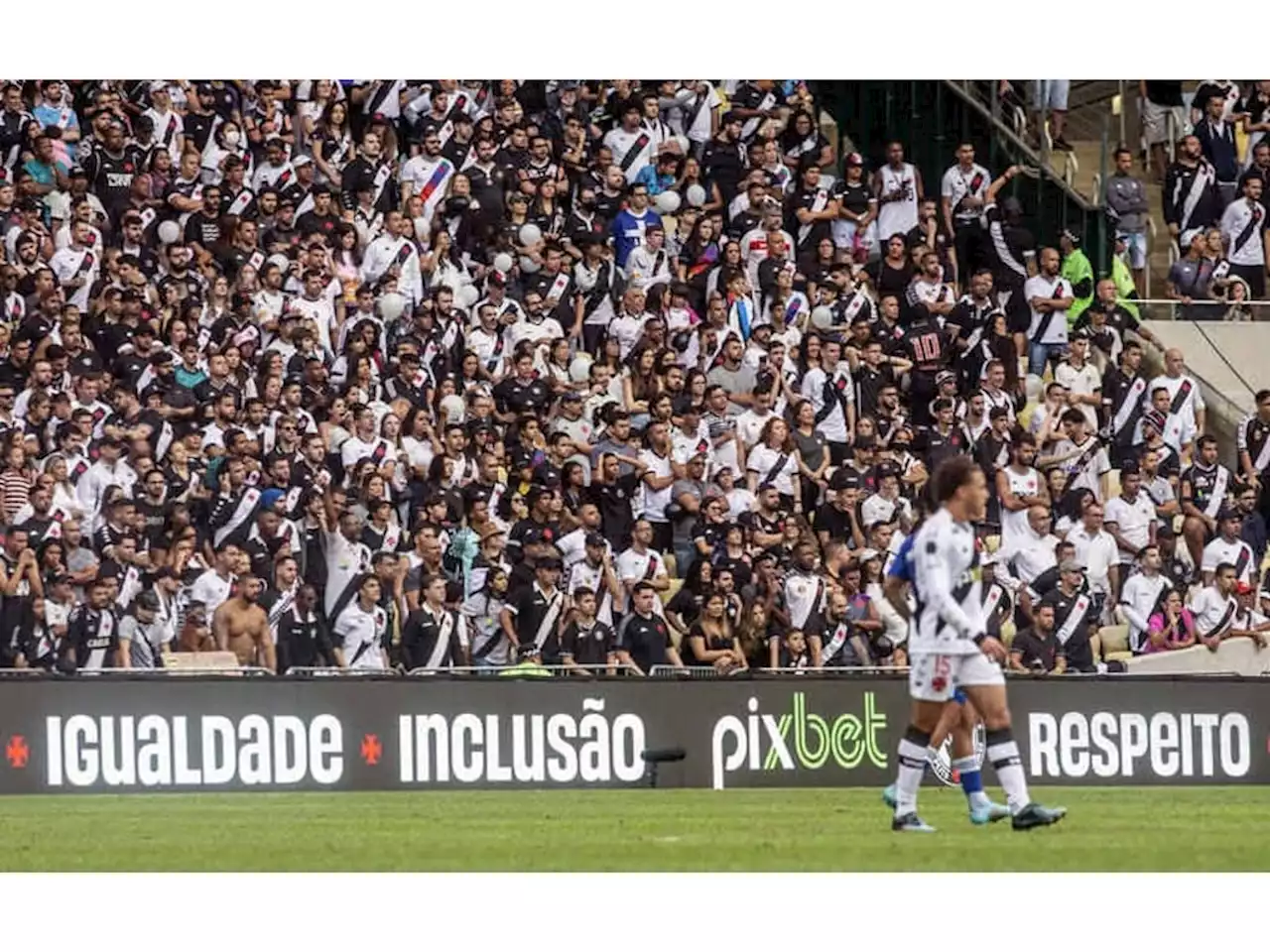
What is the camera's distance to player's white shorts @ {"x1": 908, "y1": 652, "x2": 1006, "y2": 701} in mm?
15578

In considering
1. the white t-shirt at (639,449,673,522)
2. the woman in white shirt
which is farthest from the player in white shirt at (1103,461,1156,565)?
the white t-shirt at (639,449,673,522)

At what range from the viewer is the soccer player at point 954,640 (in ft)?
50.4

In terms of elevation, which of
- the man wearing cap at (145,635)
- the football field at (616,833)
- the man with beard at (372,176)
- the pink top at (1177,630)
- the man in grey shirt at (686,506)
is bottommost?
the football field at (616,833)

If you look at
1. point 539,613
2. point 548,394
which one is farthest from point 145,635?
point 548,394

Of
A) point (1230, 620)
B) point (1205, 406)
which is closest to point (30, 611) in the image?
point (1230, 620)

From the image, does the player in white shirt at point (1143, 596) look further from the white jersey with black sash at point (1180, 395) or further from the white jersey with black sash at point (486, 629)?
the white jersey with black sash at point (486, 629)

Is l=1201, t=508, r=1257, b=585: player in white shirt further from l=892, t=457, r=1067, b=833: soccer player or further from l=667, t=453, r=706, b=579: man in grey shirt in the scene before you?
l=892, t=457, r=1067, b=833: soccer player

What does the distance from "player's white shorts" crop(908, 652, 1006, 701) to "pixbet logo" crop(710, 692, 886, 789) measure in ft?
17.5

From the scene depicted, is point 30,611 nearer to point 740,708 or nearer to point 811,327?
point 740,708

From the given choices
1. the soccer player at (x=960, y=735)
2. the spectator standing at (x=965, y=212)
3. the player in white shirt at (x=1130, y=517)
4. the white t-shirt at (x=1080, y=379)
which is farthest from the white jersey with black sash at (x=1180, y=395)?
the soccer player at (x=960, y=735)

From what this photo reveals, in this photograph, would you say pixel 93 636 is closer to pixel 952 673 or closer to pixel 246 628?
pixel 246 628

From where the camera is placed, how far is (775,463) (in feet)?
80.8

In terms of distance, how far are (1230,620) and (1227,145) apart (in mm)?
6938

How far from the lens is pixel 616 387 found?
2517 centimetres
